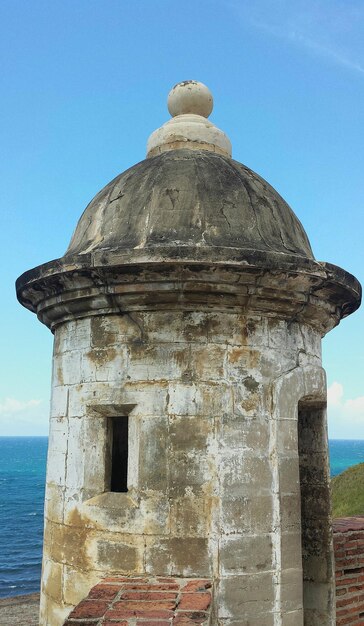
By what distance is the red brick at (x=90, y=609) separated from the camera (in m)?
2.90

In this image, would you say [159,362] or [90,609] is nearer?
[90,609]

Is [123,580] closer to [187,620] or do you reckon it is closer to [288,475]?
[187,620]

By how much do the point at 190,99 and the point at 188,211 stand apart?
163cm

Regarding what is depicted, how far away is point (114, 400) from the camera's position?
3.87 metres

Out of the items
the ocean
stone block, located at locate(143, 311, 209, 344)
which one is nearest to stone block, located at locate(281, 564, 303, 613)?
stone block, located at locate(143, 311, 209, 344)

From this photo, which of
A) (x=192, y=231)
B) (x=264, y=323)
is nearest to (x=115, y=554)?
(x=264, y=323)

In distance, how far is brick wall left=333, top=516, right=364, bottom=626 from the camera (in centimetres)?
475

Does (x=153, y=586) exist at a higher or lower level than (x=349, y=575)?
higher

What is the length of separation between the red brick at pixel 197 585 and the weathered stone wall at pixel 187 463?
59 millimetres

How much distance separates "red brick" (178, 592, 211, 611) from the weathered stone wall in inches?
11.2

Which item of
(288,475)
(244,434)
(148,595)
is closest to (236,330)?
(244,434)

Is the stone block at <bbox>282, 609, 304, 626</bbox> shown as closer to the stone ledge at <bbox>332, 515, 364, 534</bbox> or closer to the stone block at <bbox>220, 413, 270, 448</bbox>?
the stone block at <bbox>220, 413, 270, 448</bbox>

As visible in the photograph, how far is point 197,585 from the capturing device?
3477 millimetres

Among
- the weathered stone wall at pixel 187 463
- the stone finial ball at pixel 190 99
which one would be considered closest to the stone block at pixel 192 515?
the weathered stone wall at pixel 187 463
